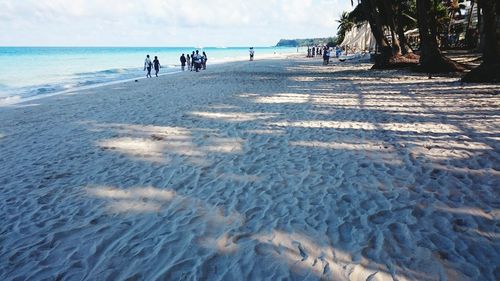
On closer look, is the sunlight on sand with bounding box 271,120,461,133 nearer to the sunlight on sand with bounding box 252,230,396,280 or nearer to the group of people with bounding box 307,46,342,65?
the sunlight on sand with bounding box 252,230,396,280

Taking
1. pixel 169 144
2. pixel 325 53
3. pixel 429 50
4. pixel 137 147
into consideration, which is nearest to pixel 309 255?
pixel 169 144

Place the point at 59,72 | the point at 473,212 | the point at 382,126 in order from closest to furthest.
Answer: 1. the point at 473,212
2. the point at 382,126
3. the point at 59,72

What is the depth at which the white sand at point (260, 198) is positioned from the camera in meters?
3.38

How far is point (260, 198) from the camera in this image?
479 centimetres

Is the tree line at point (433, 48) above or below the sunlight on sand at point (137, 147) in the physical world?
above

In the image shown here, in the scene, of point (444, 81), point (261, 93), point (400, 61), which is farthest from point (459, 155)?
point (400, 61)

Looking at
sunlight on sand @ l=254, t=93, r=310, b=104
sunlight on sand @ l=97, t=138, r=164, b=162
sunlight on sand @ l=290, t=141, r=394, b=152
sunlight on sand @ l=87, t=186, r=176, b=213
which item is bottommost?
sunlight on sand @ l=87, t=186, r=176, b=213

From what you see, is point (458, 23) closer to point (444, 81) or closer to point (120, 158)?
point (444, 81)

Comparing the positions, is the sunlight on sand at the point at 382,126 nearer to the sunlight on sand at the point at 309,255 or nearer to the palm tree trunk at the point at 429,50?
the sunlight on sand at the point at 309,255

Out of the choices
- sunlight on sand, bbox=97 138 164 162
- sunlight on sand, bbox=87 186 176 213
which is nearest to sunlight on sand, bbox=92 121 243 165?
sunlight on sand, bbox=97 138 164 162

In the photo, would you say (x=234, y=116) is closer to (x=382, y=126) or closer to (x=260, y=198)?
(x=382, y=126)

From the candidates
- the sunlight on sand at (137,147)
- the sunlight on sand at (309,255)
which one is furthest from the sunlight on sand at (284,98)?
the sunlight on sand at (309,255)

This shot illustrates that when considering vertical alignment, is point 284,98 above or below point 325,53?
below

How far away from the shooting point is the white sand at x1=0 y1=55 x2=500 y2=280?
11.1 feet
